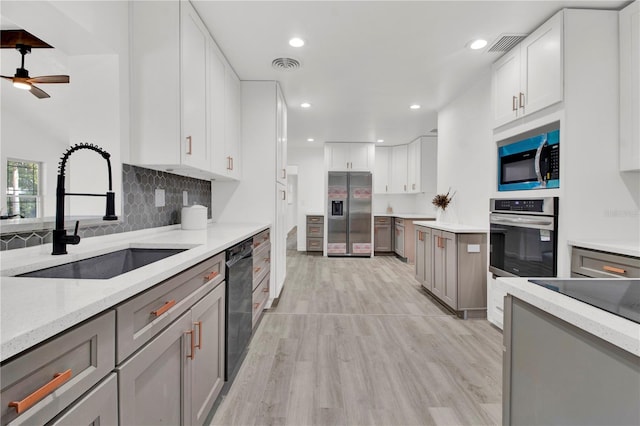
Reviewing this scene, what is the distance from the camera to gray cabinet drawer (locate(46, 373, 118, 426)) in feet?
2.08

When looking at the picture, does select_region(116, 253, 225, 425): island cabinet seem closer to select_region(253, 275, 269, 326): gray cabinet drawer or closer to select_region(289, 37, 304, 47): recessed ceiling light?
select_region(253, 275, 269, 326): gray cabinet drawer

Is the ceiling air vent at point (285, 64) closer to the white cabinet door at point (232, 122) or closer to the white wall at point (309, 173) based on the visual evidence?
the white cabinet door at point (232, 122)

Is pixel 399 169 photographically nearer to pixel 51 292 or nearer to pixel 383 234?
pixel 383 234

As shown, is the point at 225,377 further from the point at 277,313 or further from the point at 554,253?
the point at 554,253

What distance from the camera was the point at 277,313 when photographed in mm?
2990

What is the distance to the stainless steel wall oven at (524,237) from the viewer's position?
209cm

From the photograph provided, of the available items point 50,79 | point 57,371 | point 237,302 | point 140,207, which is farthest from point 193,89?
point 57,371

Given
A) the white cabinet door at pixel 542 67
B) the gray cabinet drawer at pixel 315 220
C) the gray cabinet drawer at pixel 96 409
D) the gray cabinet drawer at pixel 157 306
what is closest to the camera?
the gray cabinet drawer at pixel 96 409

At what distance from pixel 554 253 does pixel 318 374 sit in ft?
5.97

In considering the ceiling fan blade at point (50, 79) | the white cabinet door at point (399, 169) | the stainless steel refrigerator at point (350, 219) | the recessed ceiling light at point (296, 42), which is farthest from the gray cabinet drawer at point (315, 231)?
the ceiling fan blade at point (50, 79)

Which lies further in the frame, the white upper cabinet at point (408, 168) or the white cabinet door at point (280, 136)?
the white upper cabinet at point (408, 168)

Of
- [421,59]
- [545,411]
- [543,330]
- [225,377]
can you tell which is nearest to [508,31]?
[421,59]

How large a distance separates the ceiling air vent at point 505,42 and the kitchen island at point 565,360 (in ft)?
7.17

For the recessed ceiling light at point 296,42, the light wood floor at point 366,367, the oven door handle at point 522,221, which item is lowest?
the light wood floor at point 366,367
